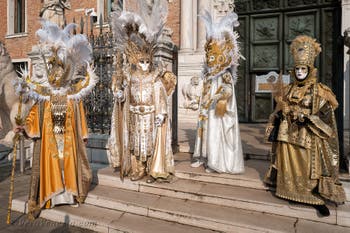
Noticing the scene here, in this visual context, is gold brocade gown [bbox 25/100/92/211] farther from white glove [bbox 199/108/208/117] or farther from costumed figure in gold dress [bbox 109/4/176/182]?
white glove [bbox 199/108/208/117]

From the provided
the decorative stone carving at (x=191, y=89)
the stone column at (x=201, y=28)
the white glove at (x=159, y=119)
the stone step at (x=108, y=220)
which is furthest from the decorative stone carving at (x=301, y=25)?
the stone step at (x=108, y=220)

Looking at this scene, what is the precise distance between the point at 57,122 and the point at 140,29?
1.92 metres

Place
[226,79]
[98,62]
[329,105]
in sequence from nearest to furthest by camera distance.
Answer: [329,105] → [226,79] → [98,62]

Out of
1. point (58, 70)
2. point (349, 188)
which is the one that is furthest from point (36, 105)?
point (349, 188)

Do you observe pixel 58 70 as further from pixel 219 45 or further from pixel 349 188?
pixel 349 188

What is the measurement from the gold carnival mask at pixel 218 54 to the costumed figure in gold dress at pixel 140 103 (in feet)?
2.52

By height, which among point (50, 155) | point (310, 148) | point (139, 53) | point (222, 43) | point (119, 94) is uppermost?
point (222, 43)

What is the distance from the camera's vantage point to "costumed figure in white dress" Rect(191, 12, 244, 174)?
4602mm

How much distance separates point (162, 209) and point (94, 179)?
1.73 m

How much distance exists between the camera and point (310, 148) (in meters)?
3.57

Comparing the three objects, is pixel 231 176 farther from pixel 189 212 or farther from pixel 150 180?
pixel 150 180

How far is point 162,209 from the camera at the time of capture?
394 centimetres

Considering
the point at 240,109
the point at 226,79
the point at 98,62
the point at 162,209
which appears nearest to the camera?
the point at 162,209

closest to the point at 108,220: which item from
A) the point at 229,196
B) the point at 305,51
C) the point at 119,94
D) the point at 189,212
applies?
the point at 189,212
